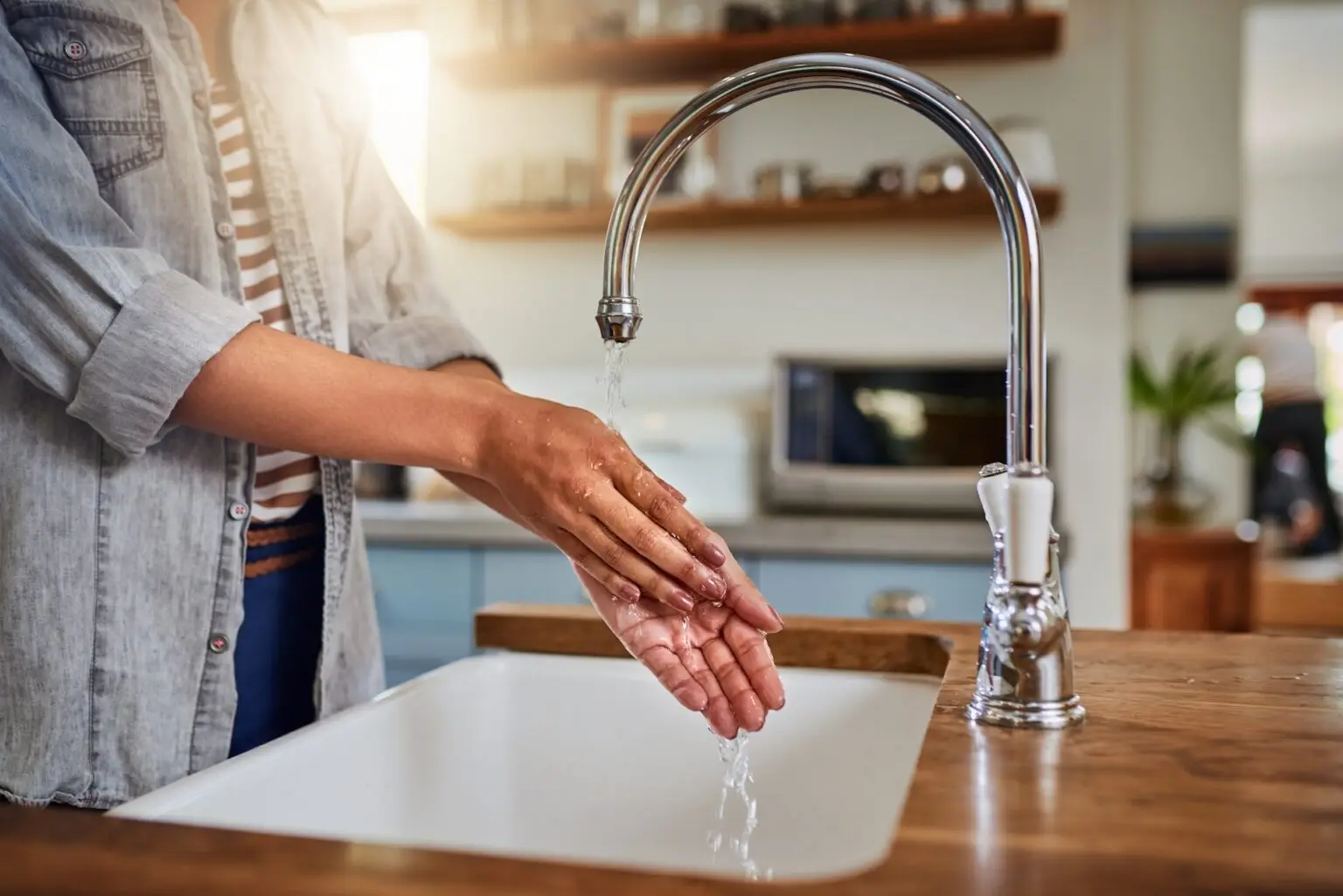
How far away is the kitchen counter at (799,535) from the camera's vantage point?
1.86m

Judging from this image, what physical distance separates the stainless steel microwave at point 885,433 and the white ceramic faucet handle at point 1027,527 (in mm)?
1502

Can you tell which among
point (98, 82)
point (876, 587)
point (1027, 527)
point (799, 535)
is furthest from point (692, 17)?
point (1027, 527)

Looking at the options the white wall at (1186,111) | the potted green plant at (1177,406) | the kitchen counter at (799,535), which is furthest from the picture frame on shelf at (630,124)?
the potted green plant at (1177,406)

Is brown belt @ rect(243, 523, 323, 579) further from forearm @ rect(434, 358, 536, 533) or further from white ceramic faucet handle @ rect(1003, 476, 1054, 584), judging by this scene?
white ceramic faucet handle @ rect(1003, 476, 1054, 584)

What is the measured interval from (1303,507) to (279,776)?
492cm

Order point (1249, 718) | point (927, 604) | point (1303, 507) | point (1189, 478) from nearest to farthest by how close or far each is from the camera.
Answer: point (1249, 718)
point (927, 604)
point (1189, 478)
point (1303, 507)

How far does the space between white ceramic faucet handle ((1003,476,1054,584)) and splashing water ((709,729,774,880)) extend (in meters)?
0.25

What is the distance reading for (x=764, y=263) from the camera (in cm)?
247

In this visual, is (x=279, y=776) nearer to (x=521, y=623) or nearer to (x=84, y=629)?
(x=84, y=629)

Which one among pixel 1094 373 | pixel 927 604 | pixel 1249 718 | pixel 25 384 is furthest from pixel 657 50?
pixel 1249 718

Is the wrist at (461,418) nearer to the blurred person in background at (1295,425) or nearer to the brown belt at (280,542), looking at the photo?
the brown belt at (280,542)

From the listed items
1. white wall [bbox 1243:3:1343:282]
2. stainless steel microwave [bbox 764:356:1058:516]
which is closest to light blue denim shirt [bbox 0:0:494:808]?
stainless steel microwave [bbox 764:356:1058:516]

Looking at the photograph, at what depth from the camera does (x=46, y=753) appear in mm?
692

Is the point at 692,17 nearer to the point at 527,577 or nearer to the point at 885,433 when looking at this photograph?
the point at 885,433
